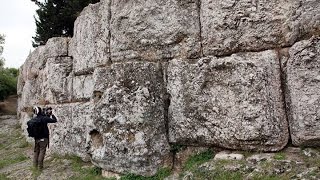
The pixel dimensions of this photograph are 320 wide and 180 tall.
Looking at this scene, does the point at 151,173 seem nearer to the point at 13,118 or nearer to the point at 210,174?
the point at 210,174

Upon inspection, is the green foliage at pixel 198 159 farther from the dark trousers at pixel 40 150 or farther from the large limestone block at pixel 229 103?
the dark trousers at pixel 40 150

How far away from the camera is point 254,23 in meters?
5.45

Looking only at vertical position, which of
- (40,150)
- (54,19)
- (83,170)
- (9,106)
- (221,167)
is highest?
(54,19)

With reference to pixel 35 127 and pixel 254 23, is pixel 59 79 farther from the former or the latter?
pixel 254 23

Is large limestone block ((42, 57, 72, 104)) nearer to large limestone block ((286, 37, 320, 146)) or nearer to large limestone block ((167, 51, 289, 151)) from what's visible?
large limestone block ((167, 51, 289, 151))

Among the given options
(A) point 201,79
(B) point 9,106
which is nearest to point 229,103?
(A) point 201,79

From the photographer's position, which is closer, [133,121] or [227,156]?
[227,156]

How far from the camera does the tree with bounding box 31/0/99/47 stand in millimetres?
15273

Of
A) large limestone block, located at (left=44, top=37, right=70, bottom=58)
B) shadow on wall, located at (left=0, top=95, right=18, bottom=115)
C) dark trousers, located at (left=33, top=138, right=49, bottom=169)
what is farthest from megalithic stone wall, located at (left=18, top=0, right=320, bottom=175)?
shadow on wall, located at (left=0, top=95, right=18, bottom=115)

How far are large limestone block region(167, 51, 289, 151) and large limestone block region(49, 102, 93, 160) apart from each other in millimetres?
2440

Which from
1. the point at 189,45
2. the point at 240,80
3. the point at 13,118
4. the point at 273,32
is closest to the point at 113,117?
the point at 189,45

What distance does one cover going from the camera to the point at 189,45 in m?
6.07

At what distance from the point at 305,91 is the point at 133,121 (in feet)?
8.28

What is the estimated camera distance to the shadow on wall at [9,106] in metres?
19.6
